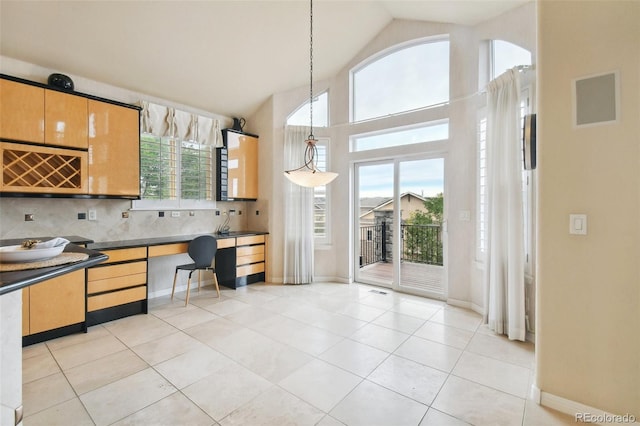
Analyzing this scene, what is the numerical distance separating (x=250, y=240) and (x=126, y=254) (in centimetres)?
178

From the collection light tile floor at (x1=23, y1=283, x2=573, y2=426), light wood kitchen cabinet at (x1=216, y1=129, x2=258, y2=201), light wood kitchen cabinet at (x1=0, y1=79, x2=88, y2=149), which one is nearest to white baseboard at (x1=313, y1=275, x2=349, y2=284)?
light tile floor at (x1=23, y1=283, x2=573, y2=426)

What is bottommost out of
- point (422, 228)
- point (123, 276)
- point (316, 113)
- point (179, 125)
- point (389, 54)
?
point (123, 276)

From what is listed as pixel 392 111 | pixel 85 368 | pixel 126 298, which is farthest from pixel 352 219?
pixel 85 368

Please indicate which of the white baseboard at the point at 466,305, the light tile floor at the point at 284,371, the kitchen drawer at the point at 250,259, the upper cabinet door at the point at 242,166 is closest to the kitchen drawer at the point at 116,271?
the light tile floor at the point at 284,371

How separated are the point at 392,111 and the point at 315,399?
3.94 meters

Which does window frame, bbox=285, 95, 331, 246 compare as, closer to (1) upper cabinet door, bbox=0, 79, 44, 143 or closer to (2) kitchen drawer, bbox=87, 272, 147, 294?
(2) kitchen drawer, bbox=87, 272, 147, 294

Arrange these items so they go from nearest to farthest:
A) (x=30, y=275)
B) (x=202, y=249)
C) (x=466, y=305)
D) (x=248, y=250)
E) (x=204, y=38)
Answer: (x=30, y=275) < (x=204, y=38) < (x=466, y=305) < (x=202, y=249) < (x=248, y=250)

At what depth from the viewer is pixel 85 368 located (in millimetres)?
2336

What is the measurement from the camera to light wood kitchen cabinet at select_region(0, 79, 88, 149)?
8.99ft

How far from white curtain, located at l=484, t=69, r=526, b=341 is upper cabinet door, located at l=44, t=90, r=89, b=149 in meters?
4.50

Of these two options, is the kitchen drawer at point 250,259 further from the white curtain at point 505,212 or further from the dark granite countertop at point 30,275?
the white curtain at point 505,212

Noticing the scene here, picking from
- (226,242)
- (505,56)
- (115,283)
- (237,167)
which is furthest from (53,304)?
(505,56)

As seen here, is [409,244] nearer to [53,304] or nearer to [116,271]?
[116,271]

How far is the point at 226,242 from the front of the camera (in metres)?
4.39
